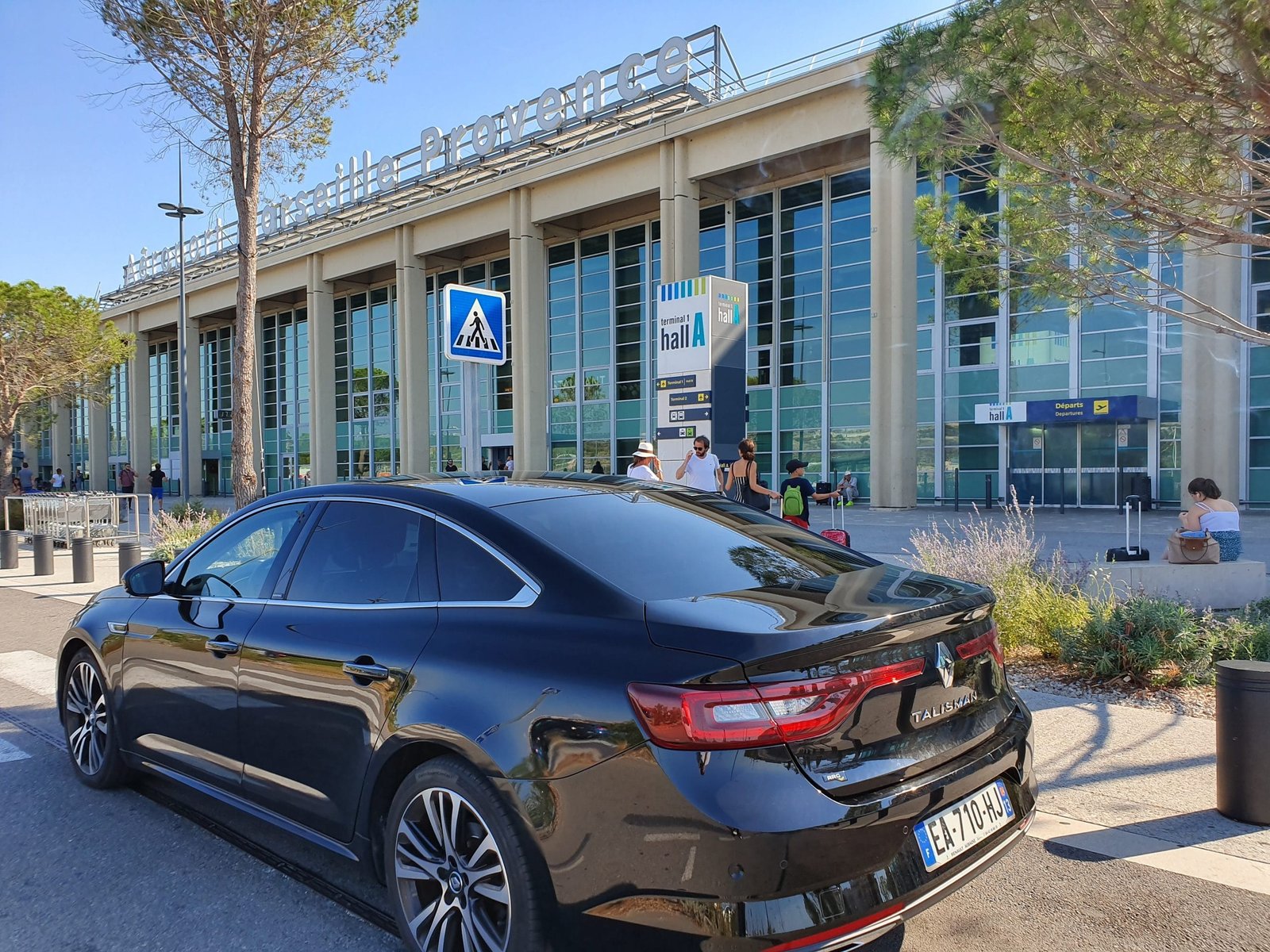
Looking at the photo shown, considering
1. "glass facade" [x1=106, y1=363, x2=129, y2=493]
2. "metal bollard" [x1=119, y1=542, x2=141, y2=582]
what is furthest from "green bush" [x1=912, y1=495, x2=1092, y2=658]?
"glass facade" [x1=106, y1=363, x2=129, y2=493]

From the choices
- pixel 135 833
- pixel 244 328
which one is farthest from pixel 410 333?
pixel 135 833

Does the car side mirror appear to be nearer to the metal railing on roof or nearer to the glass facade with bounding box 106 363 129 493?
the metal railing on roof

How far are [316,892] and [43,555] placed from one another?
14105mm

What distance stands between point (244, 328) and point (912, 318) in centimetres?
1773

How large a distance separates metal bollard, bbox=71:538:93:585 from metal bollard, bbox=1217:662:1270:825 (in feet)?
47.2

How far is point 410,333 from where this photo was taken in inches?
1476

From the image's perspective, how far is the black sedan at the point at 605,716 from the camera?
226cm

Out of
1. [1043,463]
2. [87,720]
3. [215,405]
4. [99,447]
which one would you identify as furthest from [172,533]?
[99,447]

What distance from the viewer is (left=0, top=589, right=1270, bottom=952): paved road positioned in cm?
309

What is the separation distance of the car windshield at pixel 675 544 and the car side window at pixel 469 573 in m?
0.17

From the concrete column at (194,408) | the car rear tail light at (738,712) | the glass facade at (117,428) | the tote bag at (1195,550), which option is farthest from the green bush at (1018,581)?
the glass facade at (117,428)

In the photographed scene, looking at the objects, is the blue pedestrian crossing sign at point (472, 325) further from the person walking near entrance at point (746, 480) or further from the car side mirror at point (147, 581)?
the person walking near entrance at point (746, 480)

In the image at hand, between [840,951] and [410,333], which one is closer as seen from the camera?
[840,951]

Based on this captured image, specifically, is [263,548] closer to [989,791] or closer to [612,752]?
[612,752]
